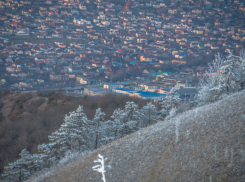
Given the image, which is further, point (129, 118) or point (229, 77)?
point (129, 118)

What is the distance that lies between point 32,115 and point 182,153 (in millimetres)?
25457

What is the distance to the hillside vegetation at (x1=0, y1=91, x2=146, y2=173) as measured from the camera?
2516cm

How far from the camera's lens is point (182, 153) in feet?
35.4

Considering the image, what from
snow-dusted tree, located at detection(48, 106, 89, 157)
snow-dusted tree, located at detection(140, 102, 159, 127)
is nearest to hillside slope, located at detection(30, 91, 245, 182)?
snow-dusted tree, located at detection(48, 106, 89, 157)

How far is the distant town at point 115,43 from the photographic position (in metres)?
67.4

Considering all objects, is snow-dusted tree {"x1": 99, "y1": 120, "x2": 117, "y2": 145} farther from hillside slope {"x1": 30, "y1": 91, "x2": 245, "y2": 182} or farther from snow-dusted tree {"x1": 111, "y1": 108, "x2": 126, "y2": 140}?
hillside slope {"x1": 30, "y1": 91, "x2": 245, "y2": 182}

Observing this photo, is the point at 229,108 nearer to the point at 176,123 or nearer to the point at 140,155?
the point at 176,123

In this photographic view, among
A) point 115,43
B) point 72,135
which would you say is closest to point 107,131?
point 72,135

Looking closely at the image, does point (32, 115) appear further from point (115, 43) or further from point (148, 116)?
point (115, 43)

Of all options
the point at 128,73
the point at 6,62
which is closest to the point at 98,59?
the point at 128,73

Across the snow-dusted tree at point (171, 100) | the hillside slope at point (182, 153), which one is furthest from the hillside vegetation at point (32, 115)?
the hillside slope at point (182, 153)

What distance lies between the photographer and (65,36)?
113 meters

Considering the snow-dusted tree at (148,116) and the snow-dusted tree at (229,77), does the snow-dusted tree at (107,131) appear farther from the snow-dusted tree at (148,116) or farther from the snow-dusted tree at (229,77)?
the snow-dusted tree at (229,77)

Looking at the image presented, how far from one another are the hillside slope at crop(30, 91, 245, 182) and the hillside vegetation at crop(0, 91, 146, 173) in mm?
12151
